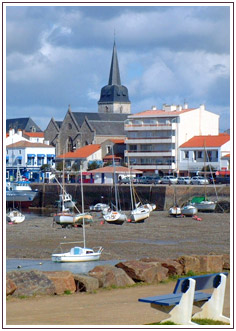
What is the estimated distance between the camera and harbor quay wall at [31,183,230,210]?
201ft

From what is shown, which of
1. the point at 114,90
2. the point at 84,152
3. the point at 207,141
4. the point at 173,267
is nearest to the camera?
the point at 173,267

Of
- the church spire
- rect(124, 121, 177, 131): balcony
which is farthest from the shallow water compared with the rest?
the church spire

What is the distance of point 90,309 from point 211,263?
5.04m

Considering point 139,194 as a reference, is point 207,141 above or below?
above

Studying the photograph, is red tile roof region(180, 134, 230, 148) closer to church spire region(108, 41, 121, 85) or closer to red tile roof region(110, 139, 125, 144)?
red tile roof region(110, 139, 125, 144)

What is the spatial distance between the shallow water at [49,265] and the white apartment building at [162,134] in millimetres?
64441

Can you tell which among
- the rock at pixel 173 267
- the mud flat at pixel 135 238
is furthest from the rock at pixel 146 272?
the mud flat at pixel 135 238

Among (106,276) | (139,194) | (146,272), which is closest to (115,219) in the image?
(139,194)

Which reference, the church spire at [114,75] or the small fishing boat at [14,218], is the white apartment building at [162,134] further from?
the church spire at [114,75]

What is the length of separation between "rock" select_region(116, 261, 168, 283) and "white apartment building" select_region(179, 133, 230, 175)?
216ft

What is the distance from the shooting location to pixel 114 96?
150 m

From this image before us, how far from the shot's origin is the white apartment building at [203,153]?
81188 millimetres

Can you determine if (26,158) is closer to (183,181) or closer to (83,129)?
(83,129)
